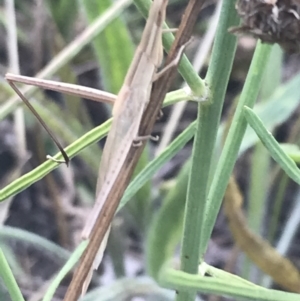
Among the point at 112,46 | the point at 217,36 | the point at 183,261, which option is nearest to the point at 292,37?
the point at 217,36

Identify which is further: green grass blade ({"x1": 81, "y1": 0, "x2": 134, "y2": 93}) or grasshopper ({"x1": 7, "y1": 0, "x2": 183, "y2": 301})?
green grass blade ({"x1": 81, "y1": 0, "x2": 134, "y2": 93})

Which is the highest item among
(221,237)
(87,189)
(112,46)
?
(112,46)

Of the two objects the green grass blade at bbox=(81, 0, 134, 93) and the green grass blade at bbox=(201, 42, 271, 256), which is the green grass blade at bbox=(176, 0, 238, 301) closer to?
the green grass blade at bbox=(201, 42, 271, 256)

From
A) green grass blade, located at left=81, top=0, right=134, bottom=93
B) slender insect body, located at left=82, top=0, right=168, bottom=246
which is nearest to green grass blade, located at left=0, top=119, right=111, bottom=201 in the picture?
slender insect body, located at left=82, top=0, right=168, bottom=246

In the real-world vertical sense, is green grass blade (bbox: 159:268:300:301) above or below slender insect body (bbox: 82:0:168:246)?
below

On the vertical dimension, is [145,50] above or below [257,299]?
above

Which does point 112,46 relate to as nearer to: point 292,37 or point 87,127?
point 87,127

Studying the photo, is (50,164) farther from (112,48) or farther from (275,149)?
(112,48)

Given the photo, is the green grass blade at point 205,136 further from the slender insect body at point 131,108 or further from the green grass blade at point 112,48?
the green grass blade at point 112,48
